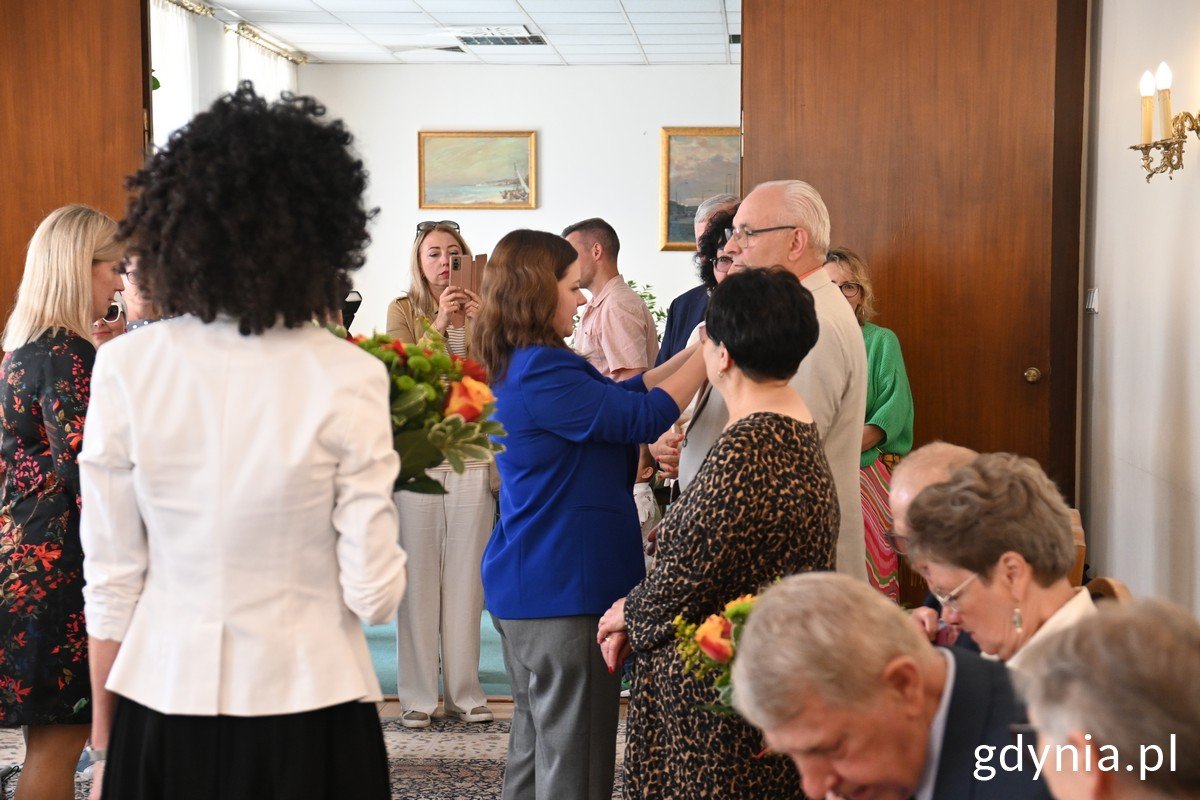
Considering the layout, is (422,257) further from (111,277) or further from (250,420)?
(250,420)

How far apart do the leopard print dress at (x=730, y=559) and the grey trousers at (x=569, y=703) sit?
0.60m

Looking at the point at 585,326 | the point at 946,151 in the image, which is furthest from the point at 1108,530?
the point at 585,326

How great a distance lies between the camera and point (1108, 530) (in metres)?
4.27

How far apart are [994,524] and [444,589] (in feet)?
9.91

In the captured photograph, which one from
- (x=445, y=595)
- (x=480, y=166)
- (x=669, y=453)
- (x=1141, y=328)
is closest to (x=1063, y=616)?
(x=669, y=453)

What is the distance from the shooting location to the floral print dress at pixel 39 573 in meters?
2.83

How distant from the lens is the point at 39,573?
9.46 ft

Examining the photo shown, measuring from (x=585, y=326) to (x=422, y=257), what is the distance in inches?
26.8

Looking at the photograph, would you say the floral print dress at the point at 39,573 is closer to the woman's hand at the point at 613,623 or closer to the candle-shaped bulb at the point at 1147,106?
the woman's hand at the point at 613,623

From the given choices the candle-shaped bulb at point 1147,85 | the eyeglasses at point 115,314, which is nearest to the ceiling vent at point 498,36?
the eyeglasses at point 115,314

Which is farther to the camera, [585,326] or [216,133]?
[585,326]

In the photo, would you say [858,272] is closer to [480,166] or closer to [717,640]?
[717,640]

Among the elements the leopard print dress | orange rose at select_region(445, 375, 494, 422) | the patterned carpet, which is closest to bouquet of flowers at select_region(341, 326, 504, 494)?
orange rose at select_region(445, 375, 494, 422)

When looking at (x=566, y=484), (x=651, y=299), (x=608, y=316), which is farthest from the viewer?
(x=651, y=299)
